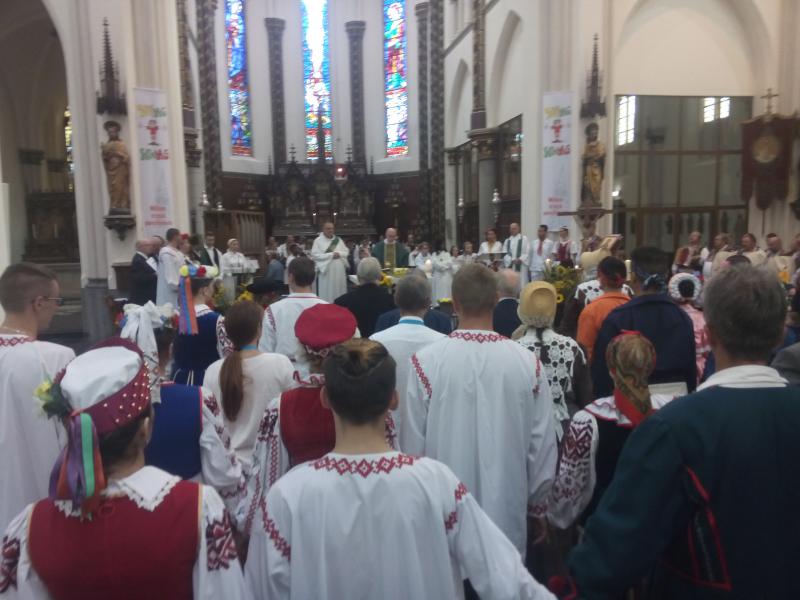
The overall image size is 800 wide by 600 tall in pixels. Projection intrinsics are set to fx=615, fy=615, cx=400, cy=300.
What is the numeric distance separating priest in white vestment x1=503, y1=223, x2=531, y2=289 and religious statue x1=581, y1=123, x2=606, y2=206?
4.89 feet

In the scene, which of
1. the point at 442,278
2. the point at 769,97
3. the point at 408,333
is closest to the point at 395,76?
A: the point at 442,278

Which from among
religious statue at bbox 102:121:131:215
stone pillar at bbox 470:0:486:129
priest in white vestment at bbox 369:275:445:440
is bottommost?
priest in white vestment at bbox 369:275:445:440

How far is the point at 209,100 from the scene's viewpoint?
19.1 metres

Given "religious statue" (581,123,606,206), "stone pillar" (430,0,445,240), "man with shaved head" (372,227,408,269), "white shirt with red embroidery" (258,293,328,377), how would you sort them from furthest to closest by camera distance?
"stone pillar" (430,0,445,240)
"religious statue" (581,123,606,206)
"man with shaved head" (372,227,408,269)
"white shirt with red embroidery" (258,293,328,377)

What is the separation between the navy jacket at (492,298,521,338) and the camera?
4734 millimetres

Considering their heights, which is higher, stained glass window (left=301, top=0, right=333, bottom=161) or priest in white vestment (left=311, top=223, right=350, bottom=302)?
stained glass window (left=301, top=0, right=333, bottom=161)

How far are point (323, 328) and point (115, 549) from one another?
116 cm

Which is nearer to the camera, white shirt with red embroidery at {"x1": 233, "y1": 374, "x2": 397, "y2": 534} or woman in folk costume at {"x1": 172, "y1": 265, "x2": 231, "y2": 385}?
white shirt with red embroidery at {"x1": 233, "y1": 374, "x2": 397, "y2": 534}

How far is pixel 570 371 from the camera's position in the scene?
3479 mm

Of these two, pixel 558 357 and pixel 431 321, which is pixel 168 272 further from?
pixel 558 357

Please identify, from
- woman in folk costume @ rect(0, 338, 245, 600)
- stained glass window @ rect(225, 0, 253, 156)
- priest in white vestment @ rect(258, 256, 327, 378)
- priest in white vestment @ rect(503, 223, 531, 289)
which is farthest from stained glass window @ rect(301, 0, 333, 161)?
woman in folk costume @ rect(0, 338, 245, 600)

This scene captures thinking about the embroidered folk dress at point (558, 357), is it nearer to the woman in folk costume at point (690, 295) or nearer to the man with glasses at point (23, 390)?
the woman in folk costume at point (690, 295)

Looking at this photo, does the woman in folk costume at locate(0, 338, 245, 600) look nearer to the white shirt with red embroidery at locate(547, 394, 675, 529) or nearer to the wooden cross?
the white shirt with red embroidery at locate(547, 394, 675, 529)

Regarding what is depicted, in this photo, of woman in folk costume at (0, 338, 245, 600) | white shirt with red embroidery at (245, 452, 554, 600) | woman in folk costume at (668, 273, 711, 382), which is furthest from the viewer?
woman in folk costume at (668, 273, 711, 382)
